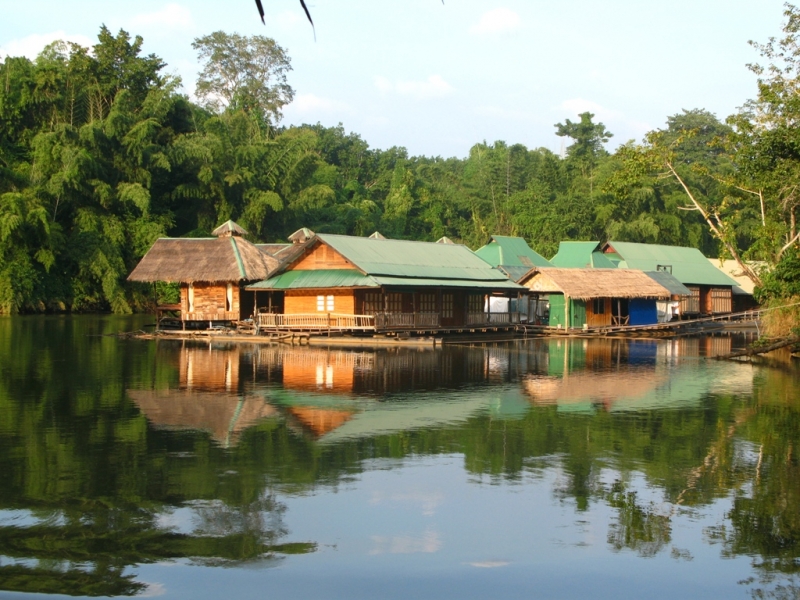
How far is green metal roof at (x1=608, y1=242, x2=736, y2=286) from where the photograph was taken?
49.6 m

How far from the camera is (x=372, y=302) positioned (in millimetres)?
→ 33562

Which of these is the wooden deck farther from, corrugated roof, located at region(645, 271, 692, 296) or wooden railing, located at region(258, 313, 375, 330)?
corrugated roof, located at region(645, 271, 692, 296)

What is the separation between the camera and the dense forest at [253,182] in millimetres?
30938

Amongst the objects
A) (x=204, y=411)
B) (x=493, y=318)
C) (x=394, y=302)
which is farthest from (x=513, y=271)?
(x=204, y=411)

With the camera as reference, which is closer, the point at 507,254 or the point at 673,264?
the point at 507,254

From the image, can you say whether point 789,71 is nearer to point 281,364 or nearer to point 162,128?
point 281,364

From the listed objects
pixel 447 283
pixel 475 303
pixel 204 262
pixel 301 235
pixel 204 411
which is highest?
pixel 301 235

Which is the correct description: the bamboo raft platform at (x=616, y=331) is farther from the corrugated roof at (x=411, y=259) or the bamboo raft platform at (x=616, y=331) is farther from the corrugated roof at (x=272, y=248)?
the corrugated roof at (x=272, y=248)

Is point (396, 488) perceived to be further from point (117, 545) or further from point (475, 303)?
point (475, 303)

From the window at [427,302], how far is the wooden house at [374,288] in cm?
4

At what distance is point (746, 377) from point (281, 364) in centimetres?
1184

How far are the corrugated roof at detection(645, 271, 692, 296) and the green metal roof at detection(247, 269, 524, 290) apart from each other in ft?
40.3

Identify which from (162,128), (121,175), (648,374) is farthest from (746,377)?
(162,128)

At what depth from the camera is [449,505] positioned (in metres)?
10.0
